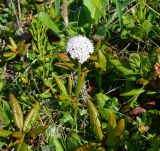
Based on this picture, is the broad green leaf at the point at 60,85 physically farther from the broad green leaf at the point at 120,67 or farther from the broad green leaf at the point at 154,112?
Result: the broad green leaf at the point at 154,112

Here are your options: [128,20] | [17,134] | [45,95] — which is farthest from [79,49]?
[128,20]

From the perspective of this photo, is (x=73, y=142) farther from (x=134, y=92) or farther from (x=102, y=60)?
(x=102, y=60)

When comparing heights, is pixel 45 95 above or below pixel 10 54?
below

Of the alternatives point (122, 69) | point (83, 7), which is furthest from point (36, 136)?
point (83, 7)

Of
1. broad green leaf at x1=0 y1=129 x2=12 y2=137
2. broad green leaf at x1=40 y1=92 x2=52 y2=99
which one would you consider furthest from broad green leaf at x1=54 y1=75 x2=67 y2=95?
broad green leaf at x1=0 y1=129 x2=12 y2=137

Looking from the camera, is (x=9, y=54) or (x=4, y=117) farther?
(x=9, y=54)

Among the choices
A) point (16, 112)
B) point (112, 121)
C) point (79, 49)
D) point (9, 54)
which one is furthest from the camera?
point (9, 54)
